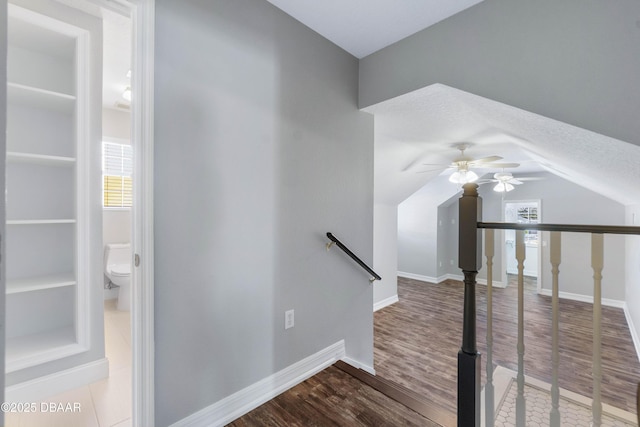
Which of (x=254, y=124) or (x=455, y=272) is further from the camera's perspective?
(x=455, y=272)

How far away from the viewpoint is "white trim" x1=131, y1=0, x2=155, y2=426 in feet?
4.00

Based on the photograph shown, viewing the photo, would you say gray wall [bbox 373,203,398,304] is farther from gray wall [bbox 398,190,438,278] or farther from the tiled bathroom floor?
the tiled bathroom floor

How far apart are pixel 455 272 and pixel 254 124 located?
688 centimetres

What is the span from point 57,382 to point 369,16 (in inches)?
119

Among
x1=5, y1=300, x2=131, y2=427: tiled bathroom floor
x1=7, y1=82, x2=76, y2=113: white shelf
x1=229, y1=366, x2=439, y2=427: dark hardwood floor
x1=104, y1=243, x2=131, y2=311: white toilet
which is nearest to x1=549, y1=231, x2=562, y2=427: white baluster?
x1=229, y1=366, x2=439, y2=427: dark hardwood floor

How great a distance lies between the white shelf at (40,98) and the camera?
1657 millimetres

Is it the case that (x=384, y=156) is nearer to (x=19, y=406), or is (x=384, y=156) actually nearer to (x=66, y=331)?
(x=66, y=331)

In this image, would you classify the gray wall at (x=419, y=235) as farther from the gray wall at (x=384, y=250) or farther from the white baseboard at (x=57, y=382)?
the white baseboard at (x=57, y=382)

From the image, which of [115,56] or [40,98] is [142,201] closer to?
[40,98]

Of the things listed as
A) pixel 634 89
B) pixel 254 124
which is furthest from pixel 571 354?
pixel 254 124

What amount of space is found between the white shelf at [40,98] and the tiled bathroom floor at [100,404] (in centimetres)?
182

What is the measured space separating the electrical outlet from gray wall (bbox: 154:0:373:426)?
4cm

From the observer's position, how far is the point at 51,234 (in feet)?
6.43

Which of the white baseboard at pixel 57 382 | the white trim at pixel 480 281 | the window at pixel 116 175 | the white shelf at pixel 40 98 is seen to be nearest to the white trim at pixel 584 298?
the white trim at pixel 480 281
